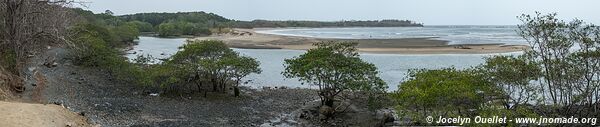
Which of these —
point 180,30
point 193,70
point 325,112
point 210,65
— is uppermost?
point 210,65

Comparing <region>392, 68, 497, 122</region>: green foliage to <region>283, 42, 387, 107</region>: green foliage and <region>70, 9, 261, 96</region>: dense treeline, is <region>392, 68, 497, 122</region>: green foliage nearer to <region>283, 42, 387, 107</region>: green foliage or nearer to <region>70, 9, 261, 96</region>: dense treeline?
<region>283, 42, 387, 107</region>: green foliage

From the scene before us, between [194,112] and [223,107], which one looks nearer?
[194,112]

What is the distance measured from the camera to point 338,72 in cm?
2531

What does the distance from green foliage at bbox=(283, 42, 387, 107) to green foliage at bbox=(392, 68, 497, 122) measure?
18.7 ft

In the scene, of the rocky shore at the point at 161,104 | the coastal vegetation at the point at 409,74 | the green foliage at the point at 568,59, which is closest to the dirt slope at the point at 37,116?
the rocky shore at the point at 161,104

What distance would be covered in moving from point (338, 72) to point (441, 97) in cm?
878

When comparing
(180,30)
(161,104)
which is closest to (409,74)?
(161,104)

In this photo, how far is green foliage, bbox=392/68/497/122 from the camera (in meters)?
16.9

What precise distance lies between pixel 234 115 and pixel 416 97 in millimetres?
10548

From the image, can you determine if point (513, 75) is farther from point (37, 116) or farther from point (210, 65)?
point (37, 116)

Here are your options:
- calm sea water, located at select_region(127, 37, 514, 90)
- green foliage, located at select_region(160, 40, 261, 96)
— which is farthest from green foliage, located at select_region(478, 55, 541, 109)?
calm sea water, located at select_region(127, 37, 514, 90)

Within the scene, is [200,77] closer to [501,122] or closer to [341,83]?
[341,83]

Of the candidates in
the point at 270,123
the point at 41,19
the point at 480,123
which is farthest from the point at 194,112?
the point at 480,123

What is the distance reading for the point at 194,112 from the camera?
25172 mm
